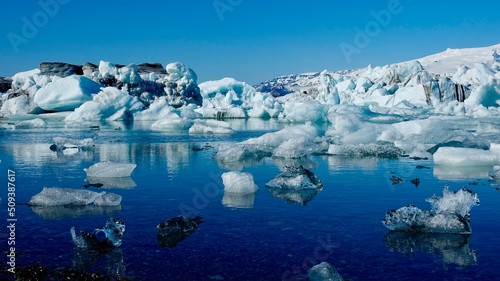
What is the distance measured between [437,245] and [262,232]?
1.73 metres

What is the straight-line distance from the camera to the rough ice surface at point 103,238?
4727mm

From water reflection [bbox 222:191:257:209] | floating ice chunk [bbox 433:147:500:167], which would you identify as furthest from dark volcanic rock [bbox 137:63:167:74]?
water reflection [bbox 222:191:257:209]

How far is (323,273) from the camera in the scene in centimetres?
385

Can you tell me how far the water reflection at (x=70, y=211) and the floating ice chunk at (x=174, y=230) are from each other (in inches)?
46.2

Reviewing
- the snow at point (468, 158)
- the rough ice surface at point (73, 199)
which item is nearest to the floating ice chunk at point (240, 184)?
the rough ice surface at point (73, 199)

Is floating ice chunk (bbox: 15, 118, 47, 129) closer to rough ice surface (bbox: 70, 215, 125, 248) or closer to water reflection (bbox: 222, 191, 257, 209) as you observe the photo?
water reflection (bbox: 222, 191, 257, 209)

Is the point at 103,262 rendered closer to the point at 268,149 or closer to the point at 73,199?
the point at 73,199

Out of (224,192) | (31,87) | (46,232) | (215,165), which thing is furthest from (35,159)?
(31,87)

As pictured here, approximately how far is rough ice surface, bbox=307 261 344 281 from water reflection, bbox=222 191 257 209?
265 cm

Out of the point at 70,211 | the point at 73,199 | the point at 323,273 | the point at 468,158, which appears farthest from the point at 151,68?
the point at 323,273

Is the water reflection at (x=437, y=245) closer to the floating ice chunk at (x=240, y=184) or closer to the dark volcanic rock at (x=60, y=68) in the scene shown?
the floating ice chunk at (x=240, y=184)

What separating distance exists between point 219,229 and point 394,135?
1095 centimetres

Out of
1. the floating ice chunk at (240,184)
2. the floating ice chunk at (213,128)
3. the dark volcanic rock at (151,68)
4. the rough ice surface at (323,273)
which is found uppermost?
the dark volcanic rock at (151,68)

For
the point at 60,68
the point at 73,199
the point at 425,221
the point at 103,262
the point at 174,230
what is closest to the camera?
the point at 103,262
